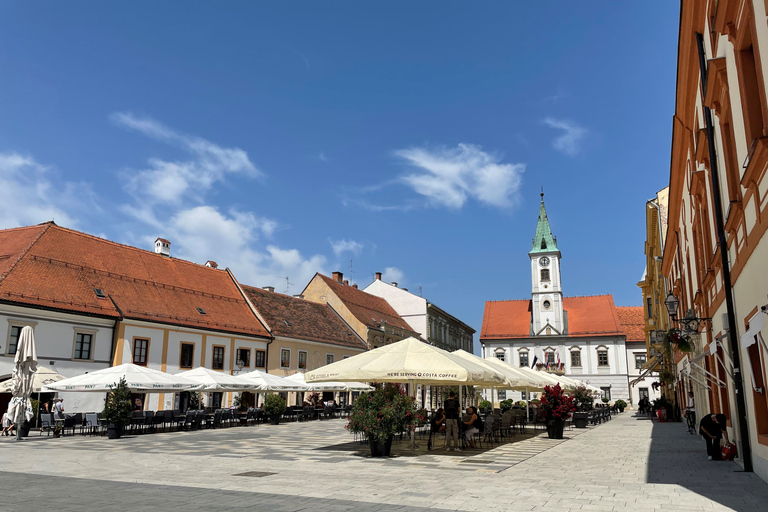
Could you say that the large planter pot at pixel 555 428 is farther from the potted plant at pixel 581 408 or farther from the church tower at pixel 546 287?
the church tower at pixel 546 287

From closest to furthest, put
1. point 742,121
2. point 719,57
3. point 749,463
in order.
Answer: point 742,121
point 719,57
point 749,463

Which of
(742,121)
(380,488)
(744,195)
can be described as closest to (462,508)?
(380,488)

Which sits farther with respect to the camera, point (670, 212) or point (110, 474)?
point (670, 212)

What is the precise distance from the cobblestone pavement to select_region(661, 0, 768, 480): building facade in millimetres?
1559

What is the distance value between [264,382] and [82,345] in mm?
8778

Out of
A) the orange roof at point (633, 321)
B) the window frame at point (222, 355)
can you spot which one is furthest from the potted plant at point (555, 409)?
the orange roof at point (633, 321)

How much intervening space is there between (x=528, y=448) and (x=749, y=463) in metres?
7.22

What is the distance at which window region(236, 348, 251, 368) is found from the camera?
37306 millimetres

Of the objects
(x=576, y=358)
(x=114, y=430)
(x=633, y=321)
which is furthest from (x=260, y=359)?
(x=633, y=321)

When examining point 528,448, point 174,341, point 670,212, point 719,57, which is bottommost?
point 528,448

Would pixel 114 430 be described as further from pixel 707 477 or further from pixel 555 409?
pixel 707 477

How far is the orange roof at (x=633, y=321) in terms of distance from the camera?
64438 mm

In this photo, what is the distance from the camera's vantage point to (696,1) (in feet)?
37.1

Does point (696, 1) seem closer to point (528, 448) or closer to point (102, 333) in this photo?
point (528, 448)
